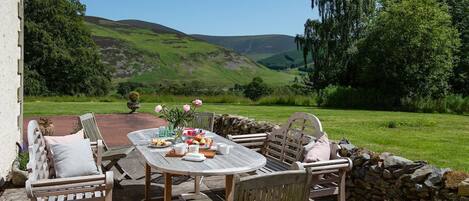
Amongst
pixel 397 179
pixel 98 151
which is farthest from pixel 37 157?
pixel 397 179

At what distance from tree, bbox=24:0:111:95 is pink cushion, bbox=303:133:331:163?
115 feet

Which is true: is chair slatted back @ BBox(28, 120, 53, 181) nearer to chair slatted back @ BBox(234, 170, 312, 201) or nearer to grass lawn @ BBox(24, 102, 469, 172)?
chair slatted back @ BBox(234, 170, 312, 201)

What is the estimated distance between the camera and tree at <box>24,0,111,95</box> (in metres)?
35.9

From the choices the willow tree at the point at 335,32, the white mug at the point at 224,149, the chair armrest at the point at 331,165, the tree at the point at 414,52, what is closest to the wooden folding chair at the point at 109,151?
the white mug at the point at 224,149

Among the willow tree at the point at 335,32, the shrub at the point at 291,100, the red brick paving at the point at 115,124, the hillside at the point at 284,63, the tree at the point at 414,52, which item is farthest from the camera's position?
the hillside at the point at 284,63

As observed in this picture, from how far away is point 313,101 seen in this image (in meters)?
20.9

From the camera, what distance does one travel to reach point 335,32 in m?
28.2

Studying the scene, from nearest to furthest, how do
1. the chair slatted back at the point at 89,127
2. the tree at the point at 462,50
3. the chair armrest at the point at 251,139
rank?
the chair armrest at the point at 251,139
the chair slatted back at the point at 89,127
the tree at the point at 462,50

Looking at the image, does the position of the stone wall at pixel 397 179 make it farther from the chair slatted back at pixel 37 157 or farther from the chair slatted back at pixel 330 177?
the chair slatted back at pixel 37 157

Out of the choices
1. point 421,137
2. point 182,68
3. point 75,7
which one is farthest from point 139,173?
point 182,68

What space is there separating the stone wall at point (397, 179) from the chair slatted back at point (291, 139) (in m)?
0.66

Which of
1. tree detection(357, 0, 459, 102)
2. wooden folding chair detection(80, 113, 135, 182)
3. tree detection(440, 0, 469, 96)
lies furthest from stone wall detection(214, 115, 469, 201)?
tree detection(440, 0, 469, 96)

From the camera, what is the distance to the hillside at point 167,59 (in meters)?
71.9

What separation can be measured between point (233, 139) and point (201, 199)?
0.83 m
